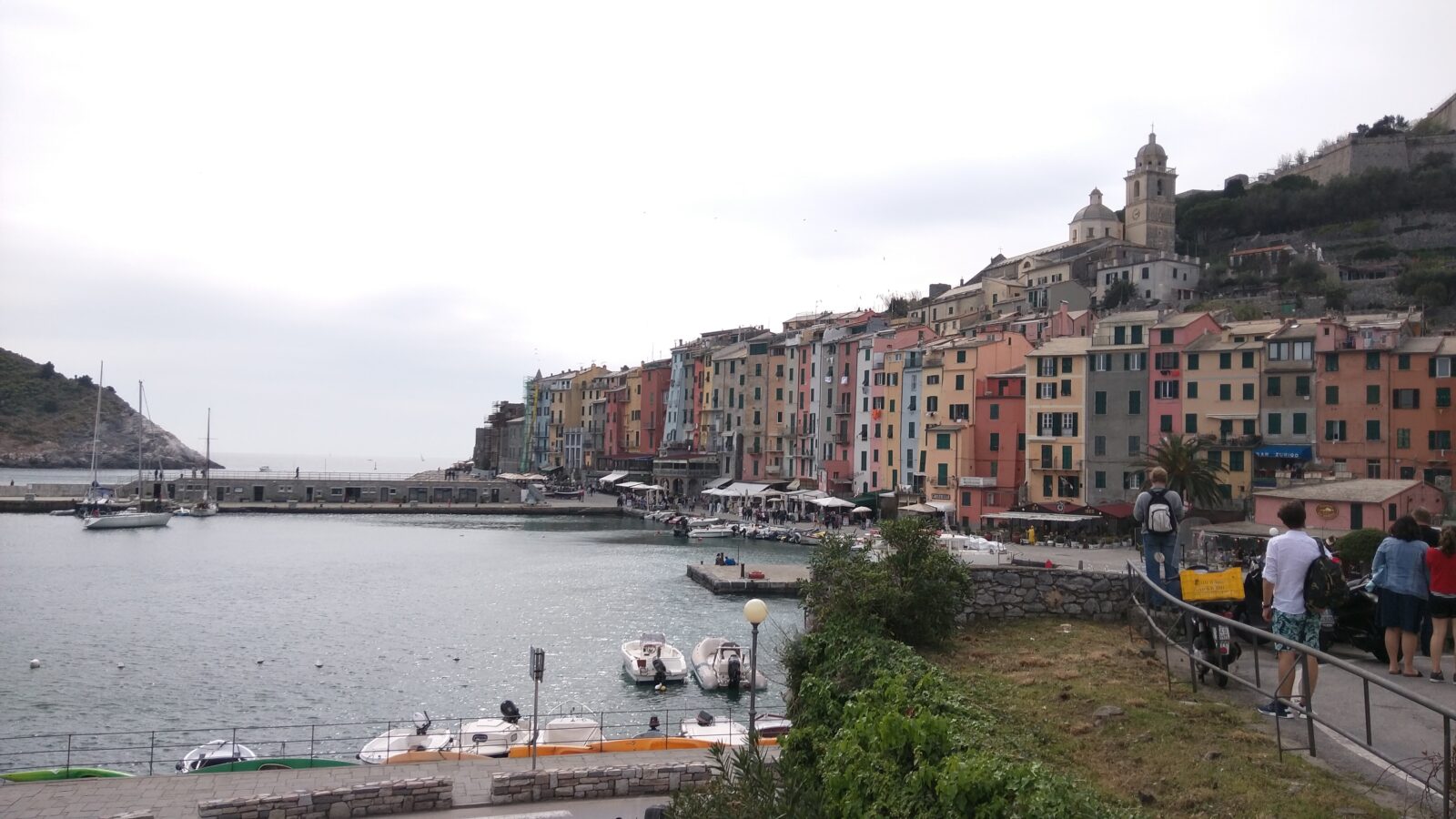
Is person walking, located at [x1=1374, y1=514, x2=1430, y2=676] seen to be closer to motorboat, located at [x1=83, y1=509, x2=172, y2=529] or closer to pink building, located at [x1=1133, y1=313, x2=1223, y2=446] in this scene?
→ pink building, located at [x1=1133, y1=313, x2=1223, y2=446]

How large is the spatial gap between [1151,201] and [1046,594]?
109 m

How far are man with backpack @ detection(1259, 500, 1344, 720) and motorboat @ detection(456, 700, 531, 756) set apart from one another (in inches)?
636

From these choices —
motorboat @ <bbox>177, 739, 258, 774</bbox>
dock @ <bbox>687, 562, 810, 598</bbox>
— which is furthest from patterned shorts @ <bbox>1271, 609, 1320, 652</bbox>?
dock @ <bbox>687, 562, 810, 598</bbox>

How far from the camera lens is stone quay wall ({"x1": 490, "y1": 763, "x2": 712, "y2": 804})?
49.5ft

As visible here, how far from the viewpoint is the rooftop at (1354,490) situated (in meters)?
41.0

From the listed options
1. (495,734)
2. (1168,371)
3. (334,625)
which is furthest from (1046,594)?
(1168,371)

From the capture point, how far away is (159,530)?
82.2m

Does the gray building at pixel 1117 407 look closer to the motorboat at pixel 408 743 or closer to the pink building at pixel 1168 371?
the pink building at pixel 1168 371

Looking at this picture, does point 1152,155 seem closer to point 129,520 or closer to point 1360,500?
point 1360,500

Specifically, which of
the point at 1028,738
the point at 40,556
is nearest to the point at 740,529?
the point at 40,556

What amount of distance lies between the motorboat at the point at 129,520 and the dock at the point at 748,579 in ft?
Answer: 181

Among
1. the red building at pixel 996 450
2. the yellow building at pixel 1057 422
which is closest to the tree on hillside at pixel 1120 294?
the red building at pixel 996 450

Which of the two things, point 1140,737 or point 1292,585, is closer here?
point 1292,585

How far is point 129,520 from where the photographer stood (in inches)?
3290
